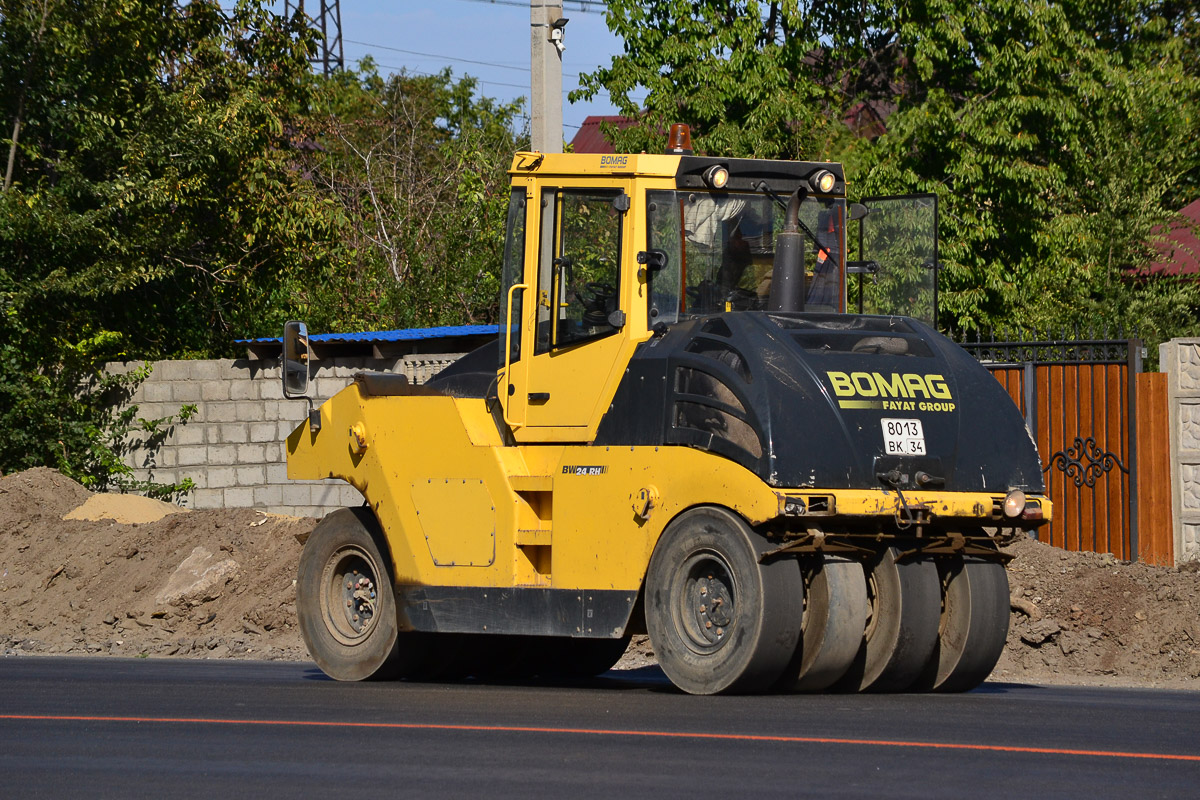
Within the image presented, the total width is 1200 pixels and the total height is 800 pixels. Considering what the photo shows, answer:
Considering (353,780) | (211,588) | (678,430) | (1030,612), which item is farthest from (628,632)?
(211,588)

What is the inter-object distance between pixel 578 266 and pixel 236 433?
945 cm

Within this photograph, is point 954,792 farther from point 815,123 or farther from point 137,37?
point 815,123

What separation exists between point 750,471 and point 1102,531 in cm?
709

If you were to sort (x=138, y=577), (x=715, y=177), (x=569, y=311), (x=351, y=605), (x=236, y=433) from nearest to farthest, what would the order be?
(x=715, y=177), (x=569, y=311), (x=351, y=605), (x=138, y=577), (x=236, y=433)

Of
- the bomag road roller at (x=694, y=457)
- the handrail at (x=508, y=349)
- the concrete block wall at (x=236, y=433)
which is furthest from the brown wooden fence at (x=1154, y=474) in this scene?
the concrete block wall at (x=236, y=433)

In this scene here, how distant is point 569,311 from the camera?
10.0m

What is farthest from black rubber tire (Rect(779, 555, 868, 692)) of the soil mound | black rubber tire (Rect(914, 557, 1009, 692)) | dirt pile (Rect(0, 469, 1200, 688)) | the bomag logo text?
the soil mound

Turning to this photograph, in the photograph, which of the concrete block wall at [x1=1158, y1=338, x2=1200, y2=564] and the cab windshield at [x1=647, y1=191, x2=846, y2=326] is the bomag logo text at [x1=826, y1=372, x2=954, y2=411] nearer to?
the cab windshield at [x1=647, y1=191, x2=846, y2=326]

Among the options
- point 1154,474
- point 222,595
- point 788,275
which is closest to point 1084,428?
point 1154,474

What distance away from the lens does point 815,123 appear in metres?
23.2

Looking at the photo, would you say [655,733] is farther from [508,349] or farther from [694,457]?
[508,349]

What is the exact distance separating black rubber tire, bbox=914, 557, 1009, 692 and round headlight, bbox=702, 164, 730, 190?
260 centimetres

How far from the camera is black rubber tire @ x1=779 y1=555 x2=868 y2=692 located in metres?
8.70

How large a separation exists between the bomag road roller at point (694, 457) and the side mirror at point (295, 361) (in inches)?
0.7
